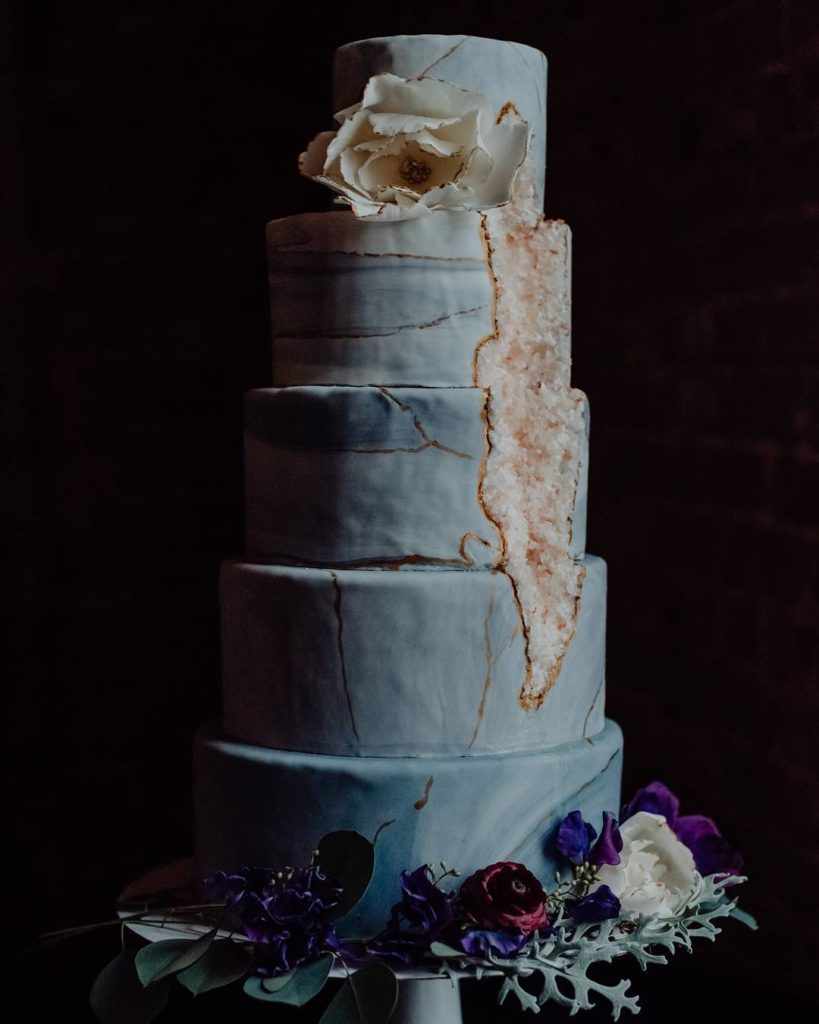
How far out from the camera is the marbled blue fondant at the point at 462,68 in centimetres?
165

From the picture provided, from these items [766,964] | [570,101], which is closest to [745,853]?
[766,964]

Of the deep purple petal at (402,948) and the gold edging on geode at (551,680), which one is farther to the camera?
the gold edging on geode at (551,680)

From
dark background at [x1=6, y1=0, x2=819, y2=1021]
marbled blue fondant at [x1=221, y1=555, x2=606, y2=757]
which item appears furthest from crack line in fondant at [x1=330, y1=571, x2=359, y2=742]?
dark background at [x1=6, y1=0, x2=819, y2=1021]

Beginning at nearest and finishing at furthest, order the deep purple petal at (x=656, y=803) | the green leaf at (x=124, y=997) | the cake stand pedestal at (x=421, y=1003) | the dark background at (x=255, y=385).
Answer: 1. the green leaf at (x=124, y=997)
2. the cake stand pedestal at (x=421, y=1003)
3. the deep purple petal at (x=656, y=803)
4. the dark background at (x=255, y=385)

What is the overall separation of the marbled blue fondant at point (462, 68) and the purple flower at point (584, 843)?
754mm

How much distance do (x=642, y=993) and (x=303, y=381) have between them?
3.92ft

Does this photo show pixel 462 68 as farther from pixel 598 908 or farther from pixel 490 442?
pixel 598 908

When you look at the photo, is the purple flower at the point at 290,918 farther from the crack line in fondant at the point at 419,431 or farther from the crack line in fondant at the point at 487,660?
the crack line in fondant at the point at 419,431

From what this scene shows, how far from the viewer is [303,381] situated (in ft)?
5.45

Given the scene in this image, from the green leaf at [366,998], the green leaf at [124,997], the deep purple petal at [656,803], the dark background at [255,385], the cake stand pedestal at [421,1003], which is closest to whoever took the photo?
the green leaf at [366,998]

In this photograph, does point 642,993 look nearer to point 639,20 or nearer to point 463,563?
point 463,563

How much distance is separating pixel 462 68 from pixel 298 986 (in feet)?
3.43

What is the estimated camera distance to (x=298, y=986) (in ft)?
4.72

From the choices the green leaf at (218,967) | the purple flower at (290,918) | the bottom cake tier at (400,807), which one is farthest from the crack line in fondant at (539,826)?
the green leaf at (218,967)
